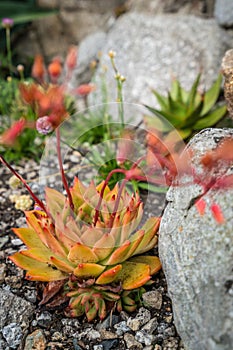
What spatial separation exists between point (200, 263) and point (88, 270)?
477mm

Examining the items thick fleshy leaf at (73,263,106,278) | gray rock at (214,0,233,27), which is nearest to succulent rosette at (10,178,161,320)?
thick fleshy leaf at (73,263,106,278)

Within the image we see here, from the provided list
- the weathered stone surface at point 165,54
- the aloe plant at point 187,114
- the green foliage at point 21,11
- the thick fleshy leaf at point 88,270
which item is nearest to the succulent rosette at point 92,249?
the thick fleshy leaf at point 88,270

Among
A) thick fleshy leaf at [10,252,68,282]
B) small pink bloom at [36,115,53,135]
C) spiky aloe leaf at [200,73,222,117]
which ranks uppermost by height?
small pink bloom at [36,115,53,135]

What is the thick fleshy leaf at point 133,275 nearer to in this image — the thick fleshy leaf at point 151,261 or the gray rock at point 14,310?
the thick fleshy leaf at point 151,261

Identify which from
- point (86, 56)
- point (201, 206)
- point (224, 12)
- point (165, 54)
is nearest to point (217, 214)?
point (201, 206)

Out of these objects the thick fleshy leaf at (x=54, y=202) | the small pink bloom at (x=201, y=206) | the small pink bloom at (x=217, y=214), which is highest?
the small pink bloom at (x=217, y=214)

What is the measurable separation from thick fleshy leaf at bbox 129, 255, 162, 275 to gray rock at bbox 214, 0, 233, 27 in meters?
2.01

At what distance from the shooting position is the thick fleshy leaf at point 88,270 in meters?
1.88

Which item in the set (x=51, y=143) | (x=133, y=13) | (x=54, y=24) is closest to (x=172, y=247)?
(x=51, y=143)

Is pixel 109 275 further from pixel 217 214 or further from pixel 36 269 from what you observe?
pixel 217 214

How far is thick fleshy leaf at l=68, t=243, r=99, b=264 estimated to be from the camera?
6.08 feet

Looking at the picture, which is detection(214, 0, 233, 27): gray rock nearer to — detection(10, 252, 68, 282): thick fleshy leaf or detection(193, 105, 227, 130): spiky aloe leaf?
detection(193, 105, 227, 130): spiky aloe leaf

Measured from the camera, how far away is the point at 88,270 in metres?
1.91

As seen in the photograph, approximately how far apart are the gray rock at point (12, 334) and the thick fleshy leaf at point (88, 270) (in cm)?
32
